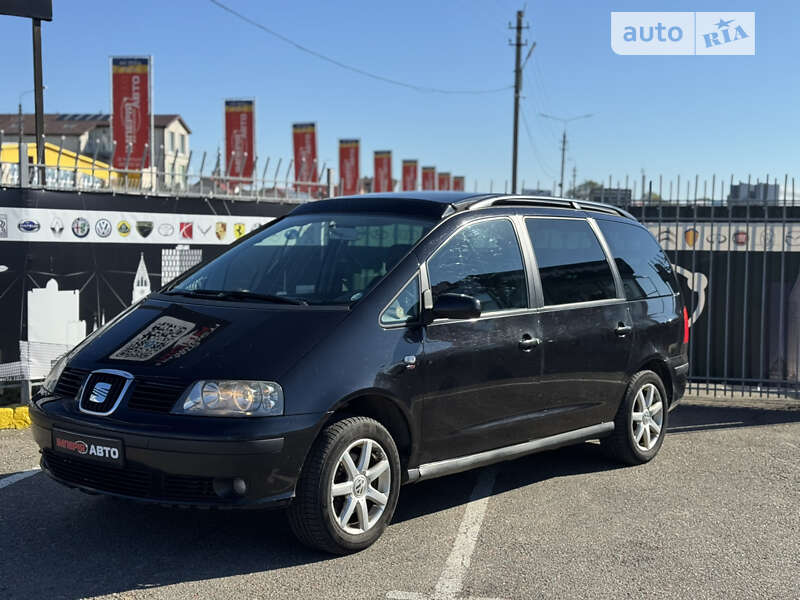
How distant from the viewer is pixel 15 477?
572 cm

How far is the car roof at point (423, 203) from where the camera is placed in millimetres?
5176

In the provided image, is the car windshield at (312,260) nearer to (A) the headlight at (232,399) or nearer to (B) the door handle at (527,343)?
(A) the headlight at (232,399)

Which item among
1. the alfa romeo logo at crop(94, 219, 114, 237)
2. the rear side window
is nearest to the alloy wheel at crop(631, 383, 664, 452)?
the rear side window

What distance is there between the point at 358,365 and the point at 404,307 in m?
0.50

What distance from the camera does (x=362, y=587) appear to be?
154 inches

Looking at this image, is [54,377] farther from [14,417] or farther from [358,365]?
[14,417]

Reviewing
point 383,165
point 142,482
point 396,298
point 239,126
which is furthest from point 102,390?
point 383,165

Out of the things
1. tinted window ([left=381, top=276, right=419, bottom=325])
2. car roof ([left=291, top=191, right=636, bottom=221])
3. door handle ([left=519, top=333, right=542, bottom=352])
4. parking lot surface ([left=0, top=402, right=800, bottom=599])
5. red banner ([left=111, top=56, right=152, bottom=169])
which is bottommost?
parking lot surface ([left=0, top=402, right=800, bottom=599])

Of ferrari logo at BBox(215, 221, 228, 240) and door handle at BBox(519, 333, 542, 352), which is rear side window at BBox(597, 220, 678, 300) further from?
ferrari logo at BBox(215, 221, 228, 240)

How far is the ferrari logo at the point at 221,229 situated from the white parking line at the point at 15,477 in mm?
3961

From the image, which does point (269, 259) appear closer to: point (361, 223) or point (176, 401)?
point (361, 223)

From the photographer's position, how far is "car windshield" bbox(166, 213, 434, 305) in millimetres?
4738

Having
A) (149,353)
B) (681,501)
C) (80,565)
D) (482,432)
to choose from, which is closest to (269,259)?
(149,353)

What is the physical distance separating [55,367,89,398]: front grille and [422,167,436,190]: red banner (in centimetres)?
5501
